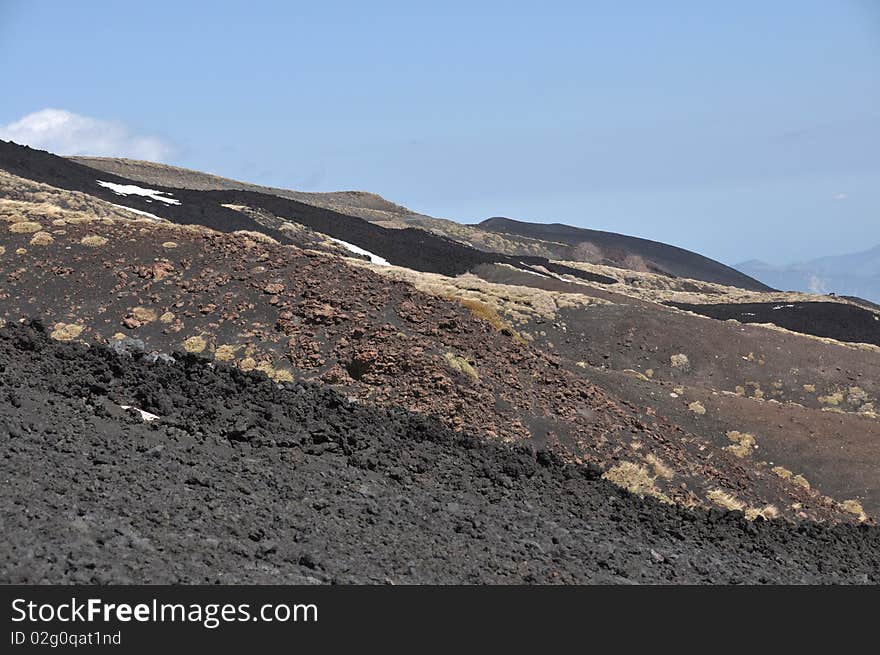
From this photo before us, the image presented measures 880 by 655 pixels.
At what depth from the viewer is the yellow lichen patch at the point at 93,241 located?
29484mm

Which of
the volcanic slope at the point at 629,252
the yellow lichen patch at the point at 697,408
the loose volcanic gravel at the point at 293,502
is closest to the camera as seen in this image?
the loose volcanic gravel at the point at 293,502

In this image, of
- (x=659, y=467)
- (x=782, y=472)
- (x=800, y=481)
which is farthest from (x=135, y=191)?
(x=659, y=467)

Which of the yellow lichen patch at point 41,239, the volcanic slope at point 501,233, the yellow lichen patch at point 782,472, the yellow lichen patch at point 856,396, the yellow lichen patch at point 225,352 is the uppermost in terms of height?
the volcanic slope at point 501,233

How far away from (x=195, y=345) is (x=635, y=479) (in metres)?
11.9

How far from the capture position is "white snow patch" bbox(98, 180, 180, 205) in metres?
85.4

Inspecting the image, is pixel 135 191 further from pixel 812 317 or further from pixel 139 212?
pixel 812 317

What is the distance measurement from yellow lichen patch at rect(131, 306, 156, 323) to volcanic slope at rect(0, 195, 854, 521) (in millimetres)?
56

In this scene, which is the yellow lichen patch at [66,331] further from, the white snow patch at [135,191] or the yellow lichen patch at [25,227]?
the white snow patch at [135,191]

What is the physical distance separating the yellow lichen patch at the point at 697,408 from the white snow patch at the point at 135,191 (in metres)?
64.0

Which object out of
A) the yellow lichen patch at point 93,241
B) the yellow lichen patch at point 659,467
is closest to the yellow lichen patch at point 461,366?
the yellow lichen patch at point 659,467

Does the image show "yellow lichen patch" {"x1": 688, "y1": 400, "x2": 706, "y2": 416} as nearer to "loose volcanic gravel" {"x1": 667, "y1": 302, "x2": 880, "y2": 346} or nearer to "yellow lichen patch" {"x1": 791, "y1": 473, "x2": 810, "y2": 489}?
"yellow lichen patch" {"x1": 791, "y1": 473, "x2": 810, "y2": 489}

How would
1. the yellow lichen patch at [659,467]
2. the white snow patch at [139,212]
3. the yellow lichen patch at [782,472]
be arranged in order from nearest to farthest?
the yellow lichen patch at [659,467] < the yellow lichen patch at [782,472] < the white snow patch at [139,212]

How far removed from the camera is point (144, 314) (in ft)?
84.8

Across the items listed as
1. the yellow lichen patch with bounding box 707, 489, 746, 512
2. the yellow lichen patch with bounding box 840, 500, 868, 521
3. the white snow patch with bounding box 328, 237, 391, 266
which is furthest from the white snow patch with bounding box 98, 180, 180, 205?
the yellow lichen patch with bounding box 707, 489, 746, 512
